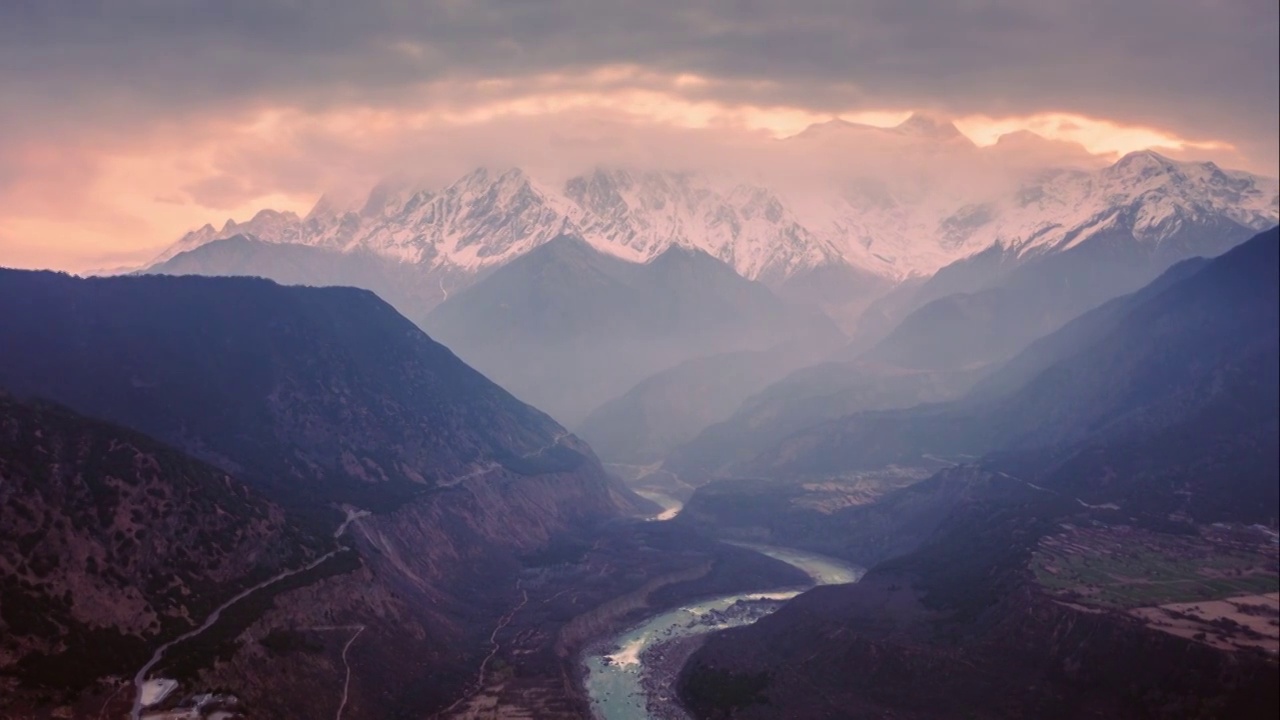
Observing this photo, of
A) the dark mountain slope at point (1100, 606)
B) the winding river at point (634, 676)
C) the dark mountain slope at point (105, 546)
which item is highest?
the dark mountain slope at point (105, 546)

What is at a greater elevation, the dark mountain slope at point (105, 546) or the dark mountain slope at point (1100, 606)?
the dark mountain slope at point (105, 546)

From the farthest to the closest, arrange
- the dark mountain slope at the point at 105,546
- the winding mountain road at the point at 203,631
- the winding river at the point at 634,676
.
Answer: the winding river at the point at 634,676 → the dark mountain slope at the point at 105,546 → the winding mountain road at the point at 203,631

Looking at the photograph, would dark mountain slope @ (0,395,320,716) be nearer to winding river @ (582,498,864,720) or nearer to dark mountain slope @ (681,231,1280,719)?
winding river @ (582,498,864,720)

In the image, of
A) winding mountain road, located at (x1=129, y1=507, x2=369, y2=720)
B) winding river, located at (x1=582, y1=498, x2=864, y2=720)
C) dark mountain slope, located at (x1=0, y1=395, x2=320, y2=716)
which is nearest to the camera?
winding mountain road, located at (x1=129, y1=507, x2=369, y2=720)

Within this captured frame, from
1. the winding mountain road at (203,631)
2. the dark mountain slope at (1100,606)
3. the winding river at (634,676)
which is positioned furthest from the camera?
the winding river at (634,676)

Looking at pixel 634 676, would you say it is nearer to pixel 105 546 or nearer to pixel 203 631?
pixel 203 631

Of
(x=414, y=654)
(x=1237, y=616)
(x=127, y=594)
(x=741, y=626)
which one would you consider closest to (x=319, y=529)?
(x=414, y=654)

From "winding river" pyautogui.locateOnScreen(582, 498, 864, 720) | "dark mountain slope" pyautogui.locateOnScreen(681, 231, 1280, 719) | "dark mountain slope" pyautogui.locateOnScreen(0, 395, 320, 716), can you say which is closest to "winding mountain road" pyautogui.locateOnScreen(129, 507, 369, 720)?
"dark mountain slope" pyautogui.locateOnScreen(0, 395, 320, 716)

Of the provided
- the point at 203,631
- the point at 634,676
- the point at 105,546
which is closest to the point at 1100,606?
the point at 634,676

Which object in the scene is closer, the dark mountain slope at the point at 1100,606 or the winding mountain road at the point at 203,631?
the winding mountain road at the point at 203,631

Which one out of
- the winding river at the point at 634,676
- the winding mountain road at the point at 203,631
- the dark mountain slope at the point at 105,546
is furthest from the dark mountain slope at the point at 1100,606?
the dark mountain slope at the point at 105,546

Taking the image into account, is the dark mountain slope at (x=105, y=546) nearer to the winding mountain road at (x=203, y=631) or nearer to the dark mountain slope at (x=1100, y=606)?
the winding mountain road at (x=203, y=631)
